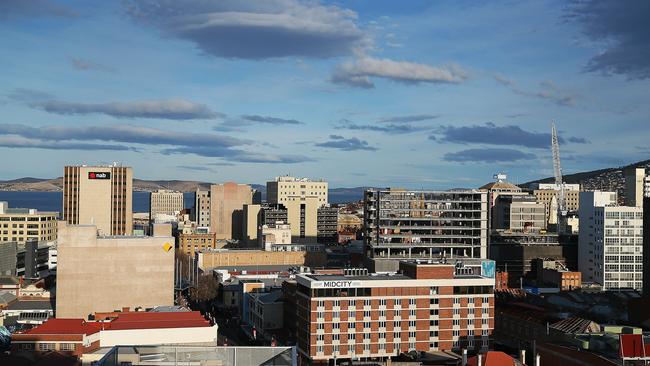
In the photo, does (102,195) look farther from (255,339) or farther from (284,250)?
(255,339)

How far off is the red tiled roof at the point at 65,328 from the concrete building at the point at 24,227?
280 feet

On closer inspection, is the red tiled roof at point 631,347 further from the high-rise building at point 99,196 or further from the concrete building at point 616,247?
the high-rise building at point 99,196

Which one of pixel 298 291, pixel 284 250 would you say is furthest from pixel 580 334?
pixel 284 250

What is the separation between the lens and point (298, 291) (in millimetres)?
77938

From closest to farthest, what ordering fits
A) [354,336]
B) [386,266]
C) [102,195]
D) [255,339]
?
[354,336]
[255,339]
[386,266]
[102,195]

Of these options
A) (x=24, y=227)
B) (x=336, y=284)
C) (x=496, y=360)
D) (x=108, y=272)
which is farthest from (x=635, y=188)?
(x=496, y=360)

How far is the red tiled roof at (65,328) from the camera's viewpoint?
210ft

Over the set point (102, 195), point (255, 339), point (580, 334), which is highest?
point (102, 195)

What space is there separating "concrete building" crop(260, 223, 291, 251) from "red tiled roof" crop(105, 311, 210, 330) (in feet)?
299

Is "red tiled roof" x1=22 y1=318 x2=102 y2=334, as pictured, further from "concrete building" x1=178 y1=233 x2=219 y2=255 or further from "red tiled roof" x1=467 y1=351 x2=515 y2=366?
"concrete building" x1=178 y1=233 x2=219 y2=255

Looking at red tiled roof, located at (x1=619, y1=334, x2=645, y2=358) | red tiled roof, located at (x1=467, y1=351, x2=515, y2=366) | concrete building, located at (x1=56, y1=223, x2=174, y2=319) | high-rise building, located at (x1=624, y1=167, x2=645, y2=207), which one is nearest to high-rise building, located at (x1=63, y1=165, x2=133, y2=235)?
concrete building, located at (x1=56, y1=223, x2=174, y2=319)

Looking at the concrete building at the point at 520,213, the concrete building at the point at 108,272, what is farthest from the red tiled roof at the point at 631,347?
the concrete building at the point at 520,213

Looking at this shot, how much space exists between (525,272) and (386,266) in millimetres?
38878

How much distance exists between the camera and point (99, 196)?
143375 mm
